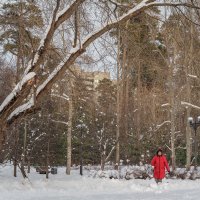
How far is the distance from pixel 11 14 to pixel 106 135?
21.8 meters

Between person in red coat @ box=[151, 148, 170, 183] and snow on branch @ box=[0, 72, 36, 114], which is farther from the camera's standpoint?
person in red coat @ box=[151, 148, 170, 183]

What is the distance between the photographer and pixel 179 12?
8.41 metres

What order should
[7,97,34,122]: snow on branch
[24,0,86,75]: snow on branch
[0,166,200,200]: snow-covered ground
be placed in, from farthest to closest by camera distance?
[0,166,200,200]: snow-covered ground
[7,97,34,122]: snow on branch
[24,0,86,75]: snow on branch

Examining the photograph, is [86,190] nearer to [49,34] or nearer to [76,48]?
[76,48]

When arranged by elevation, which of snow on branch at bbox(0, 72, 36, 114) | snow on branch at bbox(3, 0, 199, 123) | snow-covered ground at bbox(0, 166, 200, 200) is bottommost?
snow-covered ground at bbox(0, 166, 200, 200)

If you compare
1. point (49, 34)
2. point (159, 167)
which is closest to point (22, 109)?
point (49, 34)

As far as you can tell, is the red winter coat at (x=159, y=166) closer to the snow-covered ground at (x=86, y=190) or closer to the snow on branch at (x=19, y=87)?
the snow-covered ground at (x=86, y=190)

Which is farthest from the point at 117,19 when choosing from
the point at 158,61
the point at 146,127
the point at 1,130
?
the point at 146,127

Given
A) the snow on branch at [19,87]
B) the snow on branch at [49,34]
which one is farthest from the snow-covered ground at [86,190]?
the snow on branch at [49,34]

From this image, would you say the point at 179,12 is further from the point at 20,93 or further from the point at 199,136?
the point at 199,136

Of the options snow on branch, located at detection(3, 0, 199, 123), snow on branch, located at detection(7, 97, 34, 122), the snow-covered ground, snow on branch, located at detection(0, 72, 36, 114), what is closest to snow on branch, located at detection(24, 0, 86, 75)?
snow on branch, located at detection(3, 0, 199, 123)

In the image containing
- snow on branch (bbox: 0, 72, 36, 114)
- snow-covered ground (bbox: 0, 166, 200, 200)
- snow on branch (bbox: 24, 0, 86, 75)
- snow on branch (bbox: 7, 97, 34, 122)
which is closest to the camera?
snow on branch (bbox: 0, 72, 36, 114)

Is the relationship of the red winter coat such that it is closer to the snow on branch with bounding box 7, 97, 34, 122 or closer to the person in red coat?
the person in red coat

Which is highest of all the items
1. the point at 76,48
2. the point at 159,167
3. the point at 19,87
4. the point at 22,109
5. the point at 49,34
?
the point at 49,34
